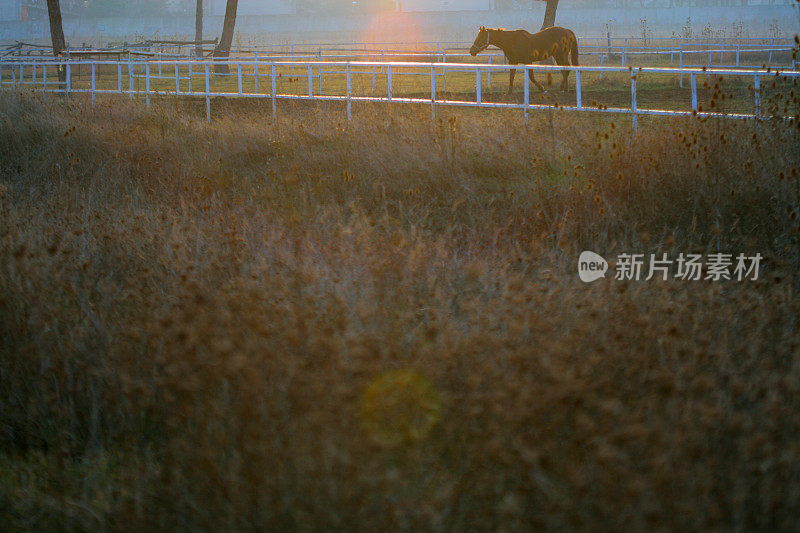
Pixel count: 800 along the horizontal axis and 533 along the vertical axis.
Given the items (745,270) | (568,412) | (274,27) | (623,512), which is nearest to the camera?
(623,512)

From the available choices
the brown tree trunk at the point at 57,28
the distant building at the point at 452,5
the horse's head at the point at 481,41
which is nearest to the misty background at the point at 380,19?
the distant building at the point at 452,5

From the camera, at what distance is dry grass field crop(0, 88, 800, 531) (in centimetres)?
291

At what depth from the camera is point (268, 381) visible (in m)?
3.49

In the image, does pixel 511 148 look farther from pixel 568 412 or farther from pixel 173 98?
pixel 173 98

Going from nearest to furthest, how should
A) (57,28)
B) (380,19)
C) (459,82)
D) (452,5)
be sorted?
(459,82) < (57,28) < (380,19) < (452,5)

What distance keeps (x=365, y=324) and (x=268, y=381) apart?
79 cm

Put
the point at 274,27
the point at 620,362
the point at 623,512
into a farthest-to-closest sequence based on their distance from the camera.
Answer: the point at 274,27, the point at 620,362, the point at 623,512

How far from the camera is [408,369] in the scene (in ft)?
12.2

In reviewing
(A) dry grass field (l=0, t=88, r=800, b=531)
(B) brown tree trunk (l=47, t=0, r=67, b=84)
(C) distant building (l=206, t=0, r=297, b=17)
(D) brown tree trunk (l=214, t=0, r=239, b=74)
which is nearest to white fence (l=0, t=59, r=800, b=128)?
(D) brown tree trunk (l=214, t=0, r=239, b=74)

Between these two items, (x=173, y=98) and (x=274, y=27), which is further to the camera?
(x=274, y=27)

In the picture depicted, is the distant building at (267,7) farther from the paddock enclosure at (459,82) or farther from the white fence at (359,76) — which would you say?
the white fence at (359,76)

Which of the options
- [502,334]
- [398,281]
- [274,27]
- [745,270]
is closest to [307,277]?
[398,281]

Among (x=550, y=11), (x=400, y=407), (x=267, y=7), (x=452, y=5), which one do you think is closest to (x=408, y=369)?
(x=400, y=407)

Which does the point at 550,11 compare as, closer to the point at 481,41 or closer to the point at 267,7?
the point at 481,41
